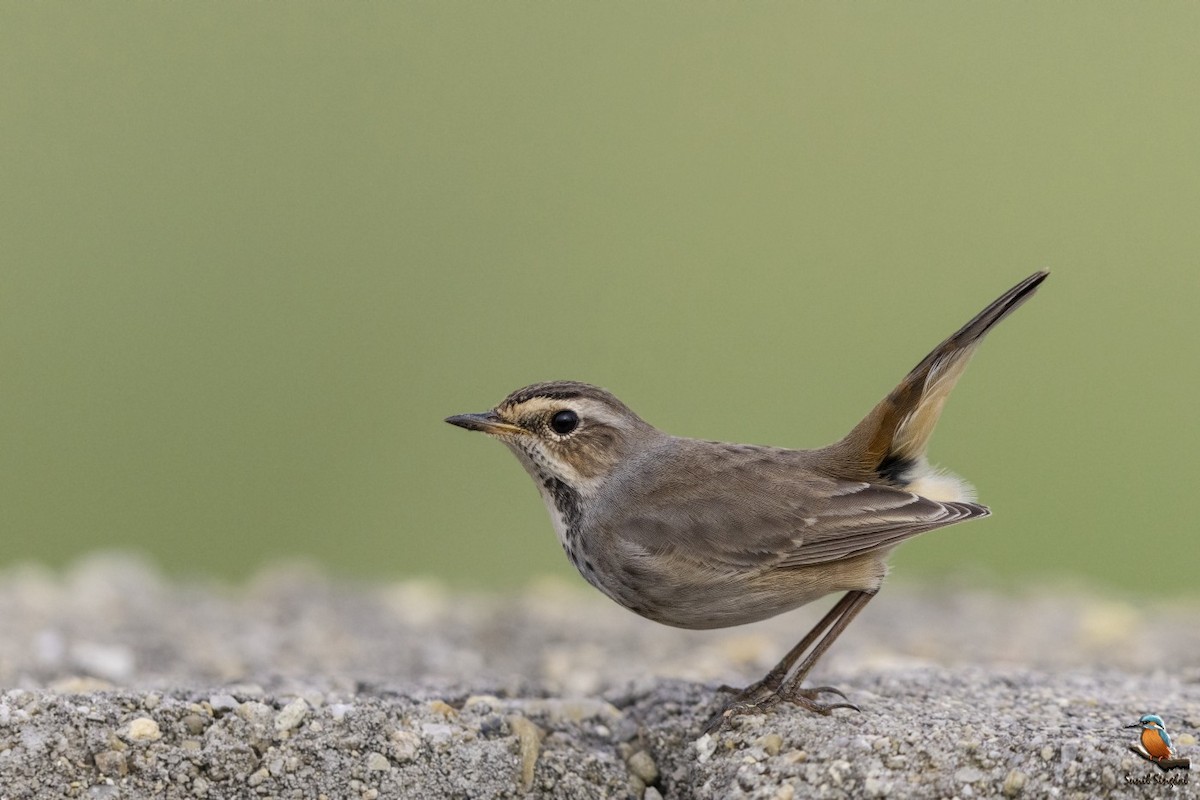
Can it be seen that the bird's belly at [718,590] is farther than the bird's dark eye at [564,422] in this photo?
No

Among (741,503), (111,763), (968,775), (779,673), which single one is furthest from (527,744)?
(968,775)

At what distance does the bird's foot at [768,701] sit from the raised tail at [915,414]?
104cm

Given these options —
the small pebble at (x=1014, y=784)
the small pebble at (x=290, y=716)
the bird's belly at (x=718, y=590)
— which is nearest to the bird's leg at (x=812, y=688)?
the bird's belly at (x=718, y=590)

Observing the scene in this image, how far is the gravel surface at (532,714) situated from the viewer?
5008 mm

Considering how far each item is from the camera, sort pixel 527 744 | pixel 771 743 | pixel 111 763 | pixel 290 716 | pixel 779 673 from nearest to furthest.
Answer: pixel 111 763 < pixel 771 743 < pixel 290 716 < pixel 527 744 < pixel 779 673

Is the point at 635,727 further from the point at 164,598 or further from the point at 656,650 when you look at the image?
the point at 164,598

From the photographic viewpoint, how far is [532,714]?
5898 millimetres

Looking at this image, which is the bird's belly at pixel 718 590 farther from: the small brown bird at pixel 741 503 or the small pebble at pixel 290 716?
the small pebble at pixel 290 716

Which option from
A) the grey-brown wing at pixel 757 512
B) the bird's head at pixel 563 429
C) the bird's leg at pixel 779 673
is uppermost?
the bird's head at pixel 563 429

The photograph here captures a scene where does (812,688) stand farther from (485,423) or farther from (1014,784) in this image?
(485,423)

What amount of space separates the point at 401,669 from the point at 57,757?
2.85 m

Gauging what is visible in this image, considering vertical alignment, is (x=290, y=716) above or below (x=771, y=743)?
above

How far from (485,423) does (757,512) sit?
131 centimetres

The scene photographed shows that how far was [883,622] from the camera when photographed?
943 centimetres
